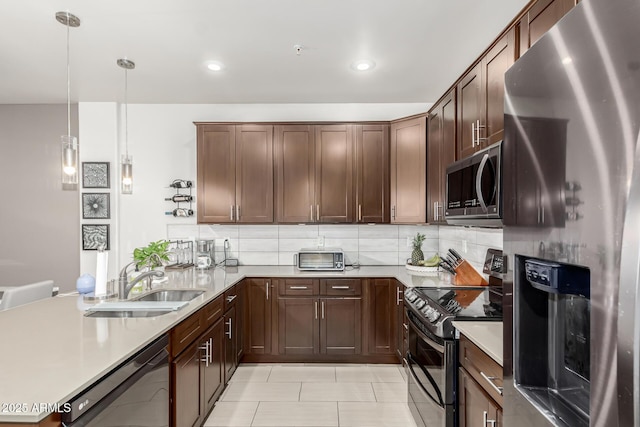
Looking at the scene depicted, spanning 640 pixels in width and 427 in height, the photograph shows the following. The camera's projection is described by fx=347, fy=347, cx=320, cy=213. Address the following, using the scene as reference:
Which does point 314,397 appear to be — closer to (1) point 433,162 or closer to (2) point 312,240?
(2) point 312,240

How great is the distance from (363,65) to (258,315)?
98.1 inches

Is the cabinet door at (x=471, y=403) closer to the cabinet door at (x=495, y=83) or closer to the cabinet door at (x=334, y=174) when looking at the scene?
the cabinet door at (x=495, y=83)

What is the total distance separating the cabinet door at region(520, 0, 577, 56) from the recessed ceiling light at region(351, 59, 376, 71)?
1337mm

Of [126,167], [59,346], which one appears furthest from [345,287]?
[59,346]

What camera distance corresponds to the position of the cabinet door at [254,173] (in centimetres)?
362

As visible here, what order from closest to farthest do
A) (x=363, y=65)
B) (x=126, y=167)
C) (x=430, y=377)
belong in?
(x=430, y=377), (x=126, y=167), (x=363, y=65)

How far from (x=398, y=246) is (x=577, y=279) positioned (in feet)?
10.7

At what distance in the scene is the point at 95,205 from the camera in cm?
388

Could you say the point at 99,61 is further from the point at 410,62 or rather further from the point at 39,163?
the point at 410,62

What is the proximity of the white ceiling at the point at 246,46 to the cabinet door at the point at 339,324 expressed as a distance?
2124 mm

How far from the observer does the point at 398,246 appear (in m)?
3.94

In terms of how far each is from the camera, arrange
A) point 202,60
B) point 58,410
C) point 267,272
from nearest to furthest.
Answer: point 58,410, point 202,60, point 267,272

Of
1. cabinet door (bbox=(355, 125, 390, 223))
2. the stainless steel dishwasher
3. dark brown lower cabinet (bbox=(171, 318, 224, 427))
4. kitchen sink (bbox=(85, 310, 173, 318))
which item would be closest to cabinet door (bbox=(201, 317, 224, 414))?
dark brown lower cabinet (bbox=(171, 318, 224, 427))

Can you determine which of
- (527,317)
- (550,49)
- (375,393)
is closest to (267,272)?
(375,393)
